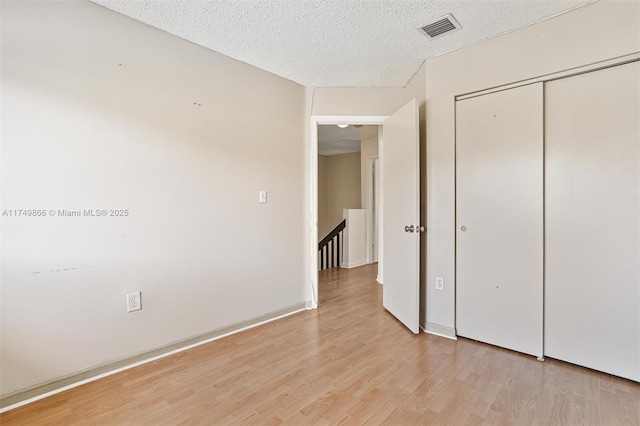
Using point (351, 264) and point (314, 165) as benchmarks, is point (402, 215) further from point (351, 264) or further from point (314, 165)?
point (351, 264)

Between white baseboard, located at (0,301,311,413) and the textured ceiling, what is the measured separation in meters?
2.28

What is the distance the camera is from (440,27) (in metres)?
2.16

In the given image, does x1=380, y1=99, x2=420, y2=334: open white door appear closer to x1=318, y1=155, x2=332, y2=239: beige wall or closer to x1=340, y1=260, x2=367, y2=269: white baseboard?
x1=340, y1=260, x2=367, y2=269: white baseboard

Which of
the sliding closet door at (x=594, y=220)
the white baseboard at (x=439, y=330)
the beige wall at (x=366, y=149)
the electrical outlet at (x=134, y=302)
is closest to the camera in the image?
the sliding closet door at (x=594, y=220)

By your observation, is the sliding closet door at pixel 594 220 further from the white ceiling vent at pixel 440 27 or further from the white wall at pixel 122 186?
the white wall at pixel 122 186


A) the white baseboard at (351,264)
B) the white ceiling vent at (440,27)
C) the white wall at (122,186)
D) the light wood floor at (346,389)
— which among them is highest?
the white ceiling vent at (440,27)

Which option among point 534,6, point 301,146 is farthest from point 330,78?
point 534,6

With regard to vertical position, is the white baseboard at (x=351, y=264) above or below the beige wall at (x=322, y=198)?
below

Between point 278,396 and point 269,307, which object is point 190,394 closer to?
point 278,396

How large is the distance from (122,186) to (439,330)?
266cm

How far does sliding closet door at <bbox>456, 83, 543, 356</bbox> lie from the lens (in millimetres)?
2182

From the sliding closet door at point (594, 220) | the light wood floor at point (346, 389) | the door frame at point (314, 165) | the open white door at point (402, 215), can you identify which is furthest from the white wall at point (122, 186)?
the sliding closet door at point (594, 220)

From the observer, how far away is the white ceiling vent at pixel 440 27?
2078 mm

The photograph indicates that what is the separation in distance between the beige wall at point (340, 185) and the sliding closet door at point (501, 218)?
183 inches
